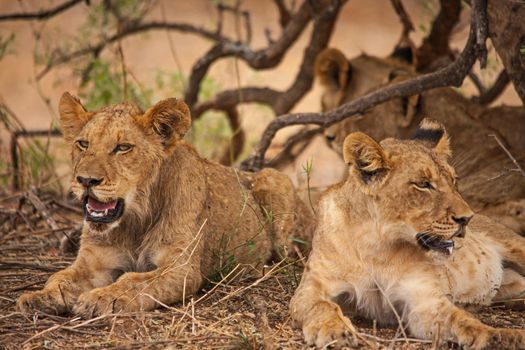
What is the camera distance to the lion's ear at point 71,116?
426cm

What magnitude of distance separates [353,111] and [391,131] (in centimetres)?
121

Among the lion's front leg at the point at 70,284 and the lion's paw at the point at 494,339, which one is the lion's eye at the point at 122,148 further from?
the lion's paw at the point at 494,339

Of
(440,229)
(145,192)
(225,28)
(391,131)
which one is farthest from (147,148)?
(225,28)

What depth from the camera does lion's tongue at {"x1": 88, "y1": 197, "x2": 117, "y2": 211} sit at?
399cm

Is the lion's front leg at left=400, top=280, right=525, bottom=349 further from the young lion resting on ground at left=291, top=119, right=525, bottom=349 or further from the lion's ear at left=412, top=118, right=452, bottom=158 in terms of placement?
the lion's ear at left=412, top=118, right=452, bottom=158

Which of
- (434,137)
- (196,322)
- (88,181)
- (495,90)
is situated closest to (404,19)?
(495,90)

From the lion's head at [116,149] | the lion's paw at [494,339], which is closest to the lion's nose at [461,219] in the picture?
the lion's paw at [494,339]

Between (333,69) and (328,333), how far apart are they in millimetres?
3981

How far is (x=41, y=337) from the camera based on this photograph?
142 inches

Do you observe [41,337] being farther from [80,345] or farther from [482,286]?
[482,286]

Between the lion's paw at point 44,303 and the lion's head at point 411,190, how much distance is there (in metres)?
1.38

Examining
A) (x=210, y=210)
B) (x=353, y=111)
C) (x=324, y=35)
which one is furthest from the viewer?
(x=324, y=35)

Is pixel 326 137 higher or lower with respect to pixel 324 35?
lower

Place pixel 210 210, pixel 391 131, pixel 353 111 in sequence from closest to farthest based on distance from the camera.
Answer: pixel 210 210, pixel 353 111, pixel 391 131
